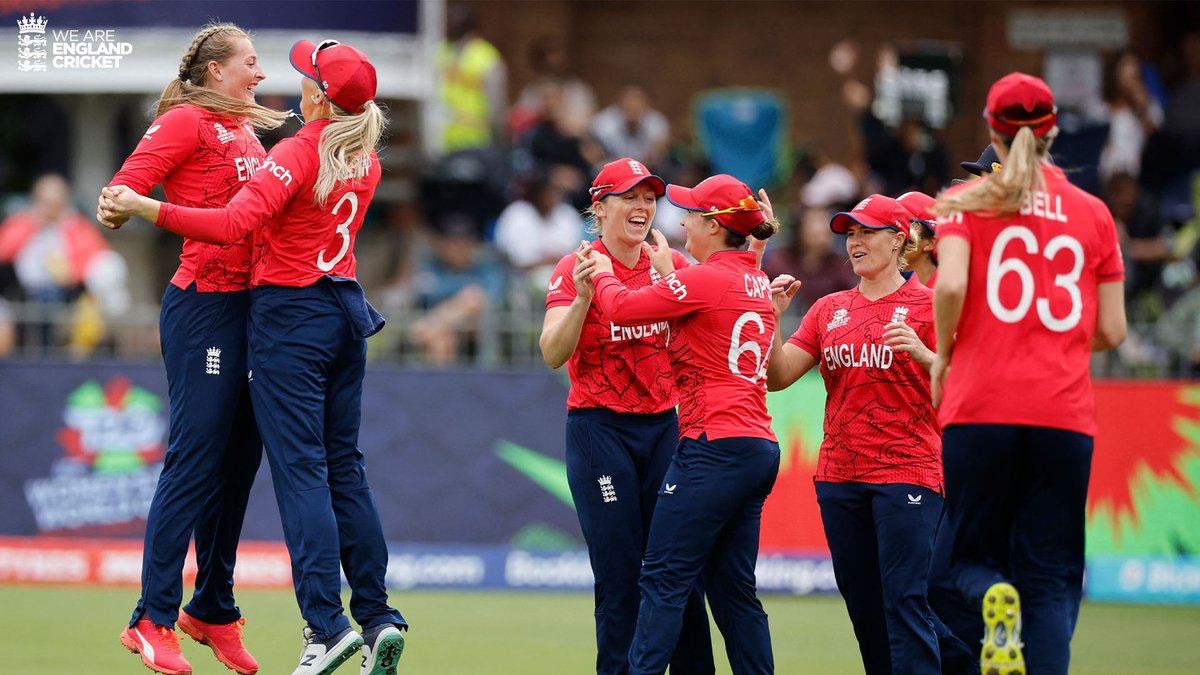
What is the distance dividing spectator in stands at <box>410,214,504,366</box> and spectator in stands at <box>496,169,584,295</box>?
25 centimetres

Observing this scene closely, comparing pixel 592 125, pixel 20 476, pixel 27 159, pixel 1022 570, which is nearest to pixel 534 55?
pixel 592 125

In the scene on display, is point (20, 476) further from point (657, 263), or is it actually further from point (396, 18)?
point (657, 263)

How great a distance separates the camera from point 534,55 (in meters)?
16.1

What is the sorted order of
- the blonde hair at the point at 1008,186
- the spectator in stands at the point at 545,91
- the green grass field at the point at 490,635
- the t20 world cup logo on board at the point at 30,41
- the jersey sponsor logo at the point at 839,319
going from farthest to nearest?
the spectator in stands at the point at 545,91
the t20 world cup logo on board at the point at 30,41
the green grass field at the point at 490,635
the jersey sponsor logo at the point at 839,319
the blonde hair at the point at 1008,186

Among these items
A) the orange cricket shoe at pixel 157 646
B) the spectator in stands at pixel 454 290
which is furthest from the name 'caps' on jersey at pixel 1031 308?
the spectator in stands at pixel 454 290

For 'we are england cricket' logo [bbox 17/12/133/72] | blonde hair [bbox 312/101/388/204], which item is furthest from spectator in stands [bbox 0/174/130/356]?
blonde hair [bbox 312/101/388/204]

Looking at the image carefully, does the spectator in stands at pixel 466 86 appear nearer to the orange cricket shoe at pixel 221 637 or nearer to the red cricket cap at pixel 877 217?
the orange cricket shoe at pixel 221 637

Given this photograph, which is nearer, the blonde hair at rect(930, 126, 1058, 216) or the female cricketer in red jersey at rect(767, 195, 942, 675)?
the blonde hair at rect(930, 126, 1058, 216)

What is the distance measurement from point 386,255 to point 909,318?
7721 mm

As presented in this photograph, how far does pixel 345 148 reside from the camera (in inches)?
261

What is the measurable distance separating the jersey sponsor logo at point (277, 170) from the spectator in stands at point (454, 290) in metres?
5.60

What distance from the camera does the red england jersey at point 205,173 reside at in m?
6.67

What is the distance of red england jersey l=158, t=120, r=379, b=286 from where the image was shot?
20.8 ft

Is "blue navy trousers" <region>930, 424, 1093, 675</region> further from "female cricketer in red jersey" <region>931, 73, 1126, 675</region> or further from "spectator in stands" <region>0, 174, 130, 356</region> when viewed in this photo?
"spectator in stands" <region>0, 174, 130, 356</region>
